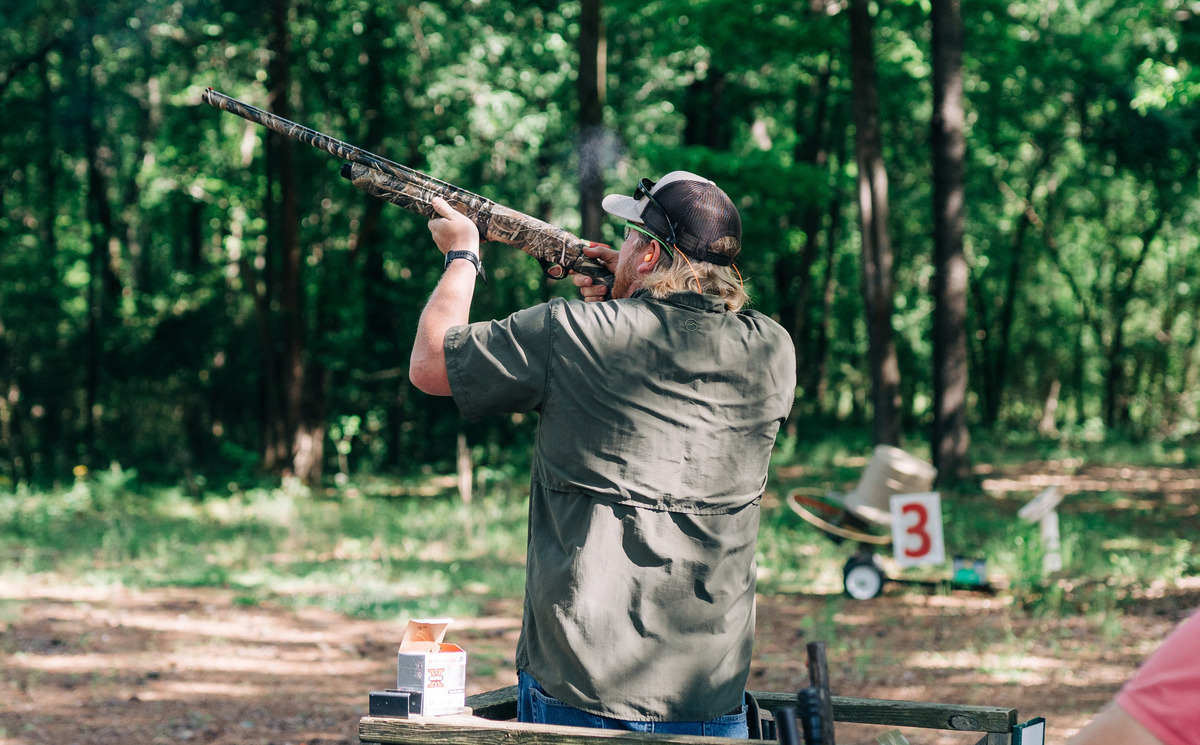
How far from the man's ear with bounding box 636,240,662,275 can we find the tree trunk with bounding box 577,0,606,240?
9.21 metres

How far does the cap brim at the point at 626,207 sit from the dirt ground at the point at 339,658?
13.6 feet

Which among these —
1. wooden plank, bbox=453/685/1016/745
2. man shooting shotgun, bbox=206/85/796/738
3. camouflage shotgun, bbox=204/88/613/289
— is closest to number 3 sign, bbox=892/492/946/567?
wooden plank, bbox=453/685/1016/745

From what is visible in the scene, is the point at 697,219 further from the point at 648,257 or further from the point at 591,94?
the point at 591,94

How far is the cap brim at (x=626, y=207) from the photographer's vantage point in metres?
2.52

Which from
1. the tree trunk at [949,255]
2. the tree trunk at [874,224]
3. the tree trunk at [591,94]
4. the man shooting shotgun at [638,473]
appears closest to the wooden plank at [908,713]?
the man shooting shotgun at [638,473]

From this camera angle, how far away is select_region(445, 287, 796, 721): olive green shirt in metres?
2.24

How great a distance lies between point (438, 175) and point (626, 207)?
12922 mm

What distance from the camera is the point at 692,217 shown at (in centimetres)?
245

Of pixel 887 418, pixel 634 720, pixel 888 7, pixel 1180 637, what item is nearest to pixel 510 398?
pixel 634 720

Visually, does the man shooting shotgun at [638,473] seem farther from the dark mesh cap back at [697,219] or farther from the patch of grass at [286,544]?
the patch of grass at [286,544]

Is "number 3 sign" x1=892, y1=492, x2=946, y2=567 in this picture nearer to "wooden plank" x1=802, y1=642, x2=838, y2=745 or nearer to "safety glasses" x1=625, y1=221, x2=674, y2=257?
"safety glasses" x1=625, y1=221, x2=674, y2=257

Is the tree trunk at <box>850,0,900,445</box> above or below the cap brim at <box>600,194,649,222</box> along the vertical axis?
above

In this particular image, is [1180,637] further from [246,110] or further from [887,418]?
[887,418]

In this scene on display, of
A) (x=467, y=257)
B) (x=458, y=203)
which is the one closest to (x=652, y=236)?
(x=467, y=257)
